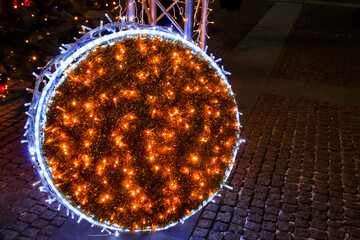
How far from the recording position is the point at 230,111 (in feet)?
11.6

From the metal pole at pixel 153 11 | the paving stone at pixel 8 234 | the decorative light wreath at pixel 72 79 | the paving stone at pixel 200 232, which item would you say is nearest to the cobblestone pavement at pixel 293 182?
the paving stone at pixel 200 232

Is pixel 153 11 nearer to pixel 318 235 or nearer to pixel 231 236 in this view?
pixel 231 236

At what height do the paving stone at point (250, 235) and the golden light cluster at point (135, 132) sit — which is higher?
the golden light cluster at point (135, 132)

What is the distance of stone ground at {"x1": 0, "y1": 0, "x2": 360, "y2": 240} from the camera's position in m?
3.98

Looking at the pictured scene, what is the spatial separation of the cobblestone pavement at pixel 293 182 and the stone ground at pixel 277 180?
0.01 meters

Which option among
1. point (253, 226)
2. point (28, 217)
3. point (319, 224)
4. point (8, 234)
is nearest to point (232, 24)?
point (319, 224)

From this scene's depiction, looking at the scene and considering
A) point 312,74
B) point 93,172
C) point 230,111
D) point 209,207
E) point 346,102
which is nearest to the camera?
point 93,172

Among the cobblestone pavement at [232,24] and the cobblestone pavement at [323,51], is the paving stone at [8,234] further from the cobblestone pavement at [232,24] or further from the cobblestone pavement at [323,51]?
the cobblestone pavement at [232,24]

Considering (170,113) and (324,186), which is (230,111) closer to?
(170,113)

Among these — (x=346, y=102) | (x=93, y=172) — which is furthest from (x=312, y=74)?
(x=93, y=172)

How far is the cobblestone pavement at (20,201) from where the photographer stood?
3865mm

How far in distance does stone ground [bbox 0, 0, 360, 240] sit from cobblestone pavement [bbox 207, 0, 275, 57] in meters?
3.45

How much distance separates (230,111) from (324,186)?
2.22m

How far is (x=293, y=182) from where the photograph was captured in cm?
484
